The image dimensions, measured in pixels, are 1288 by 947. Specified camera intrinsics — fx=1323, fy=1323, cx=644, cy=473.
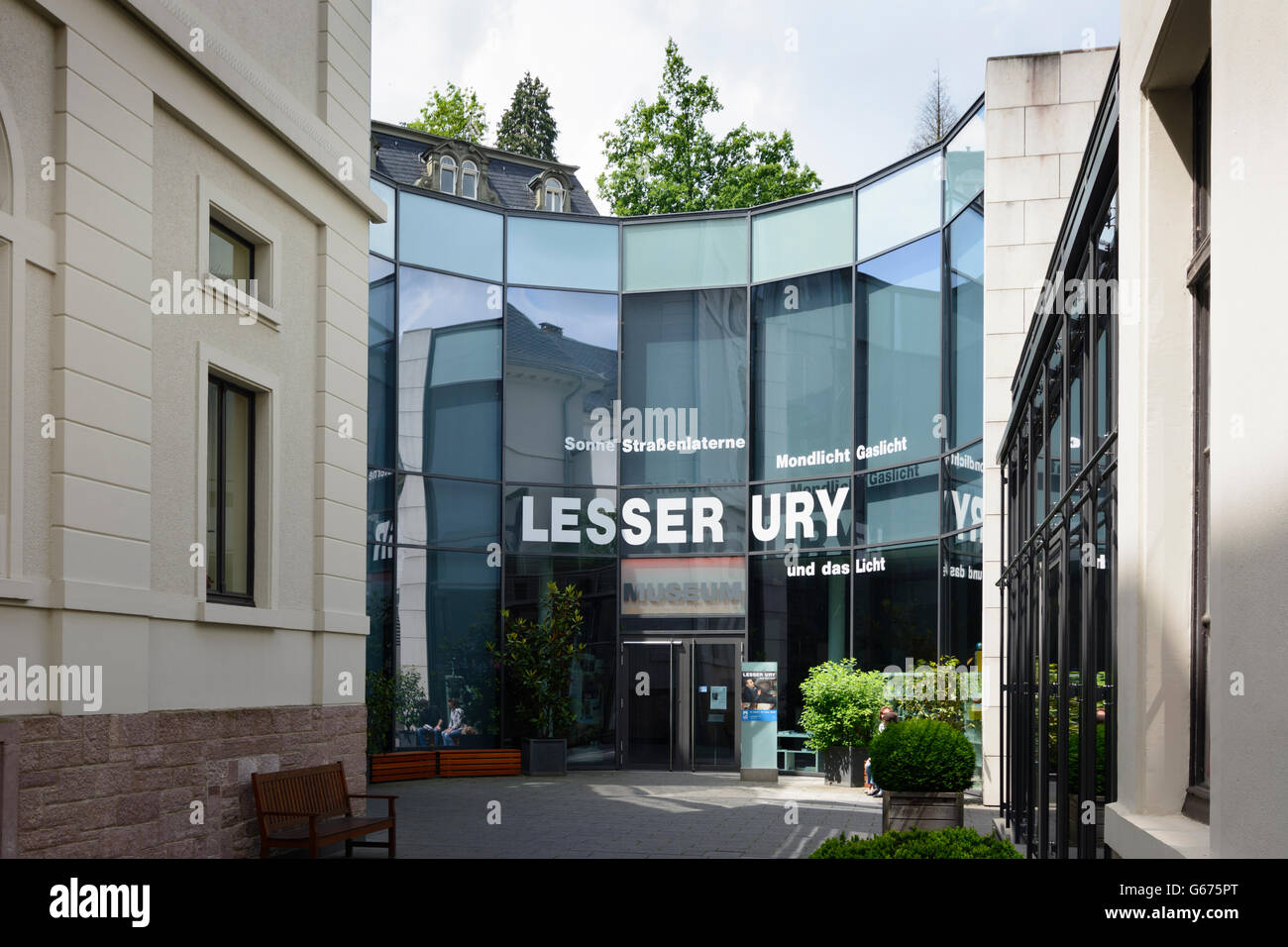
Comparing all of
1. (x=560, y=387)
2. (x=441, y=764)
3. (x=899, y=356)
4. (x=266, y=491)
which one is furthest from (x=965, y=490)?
(x=266, y=491)

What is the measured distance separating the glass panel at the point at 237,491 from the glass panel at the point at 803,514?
1278cm

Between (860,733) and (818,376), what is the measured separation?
6300 mm

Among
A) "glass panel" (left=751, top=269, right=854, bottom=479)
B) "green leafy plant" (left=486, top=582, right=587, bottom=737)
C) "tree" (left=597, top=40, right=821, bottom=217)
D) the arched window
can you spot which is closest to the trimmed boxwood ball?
"glass panel" (left=751, top=269, right=854, bottom=479)

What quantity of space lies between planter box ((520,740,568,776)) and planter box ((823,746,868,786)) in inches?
178

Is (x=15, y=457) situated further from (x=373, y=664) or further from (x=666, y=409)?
(x=666, y=409)

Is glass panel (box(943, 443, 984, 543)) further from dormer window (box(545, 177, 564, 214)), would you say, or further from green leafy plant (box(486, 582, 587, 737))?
dormer window (box(545, 177, 564, 214))

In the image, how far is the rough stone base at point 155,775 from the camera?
26.9 feet

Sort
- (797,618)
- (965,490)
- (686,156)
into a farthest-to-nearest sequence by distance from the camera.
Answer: (686,156)
(797,618)
(965,490)

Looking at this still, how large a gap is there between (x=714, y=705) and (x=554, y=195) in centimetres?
1214

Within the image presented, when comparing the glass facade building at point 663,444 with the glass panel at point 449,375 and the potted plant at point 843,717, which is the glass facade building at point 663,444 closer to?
the glass panel at point 449,375

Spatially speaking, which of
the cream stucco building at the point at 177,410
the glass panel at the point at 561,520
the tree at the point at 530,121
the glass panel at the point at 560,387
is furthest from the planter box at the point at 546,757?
the tree at the point at 530,121

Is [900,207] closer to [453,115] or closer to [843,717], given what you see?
[843,717]

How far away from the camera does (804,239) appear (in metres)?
23.5
